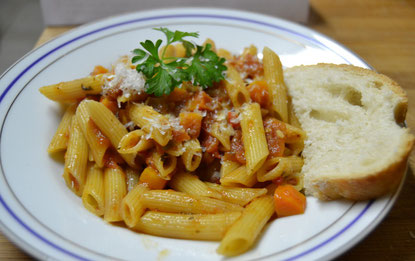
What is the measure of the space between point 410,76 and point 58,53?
289 centimetres

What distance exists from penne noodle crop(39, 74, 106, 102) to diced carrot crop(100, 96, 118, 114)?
0.12m

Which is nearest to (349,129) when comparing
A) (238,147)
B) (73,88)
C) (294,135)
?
(294,135)

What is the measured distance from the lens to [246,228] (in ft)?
6.68

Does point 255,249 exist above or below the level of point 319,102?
below

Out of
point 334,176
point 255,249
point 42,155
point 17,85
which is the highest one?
point 17,85

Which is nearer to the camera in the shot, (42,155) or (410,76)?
(42,155)

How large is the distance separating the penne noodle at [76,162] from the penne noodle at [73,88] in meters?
0.29

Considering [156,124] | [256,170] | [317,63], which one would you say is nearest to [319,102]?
[317,63]

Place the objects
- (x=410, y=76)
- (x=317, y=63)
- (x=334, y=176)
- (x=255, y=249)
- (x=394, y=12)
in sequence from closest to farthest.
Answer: (x=255, y=249)
(x=334, y=176)
(x=317, y=63)
(x=410, y=76)
(x=394, y=12)

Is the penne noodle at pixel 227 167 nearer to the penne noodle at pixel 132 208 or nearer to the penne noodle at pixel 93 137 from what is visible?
the penne noodle at pixel 132 208

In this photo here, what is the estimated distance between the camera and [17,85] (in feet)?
9.12

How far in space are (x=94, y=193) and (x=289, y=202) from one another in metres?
1.08

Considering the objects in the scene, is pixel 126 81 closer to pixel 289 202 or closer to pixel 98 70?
pixel 98 70

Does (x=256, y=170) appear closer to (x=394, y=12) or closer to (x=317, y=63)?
(x=317, y=63)
